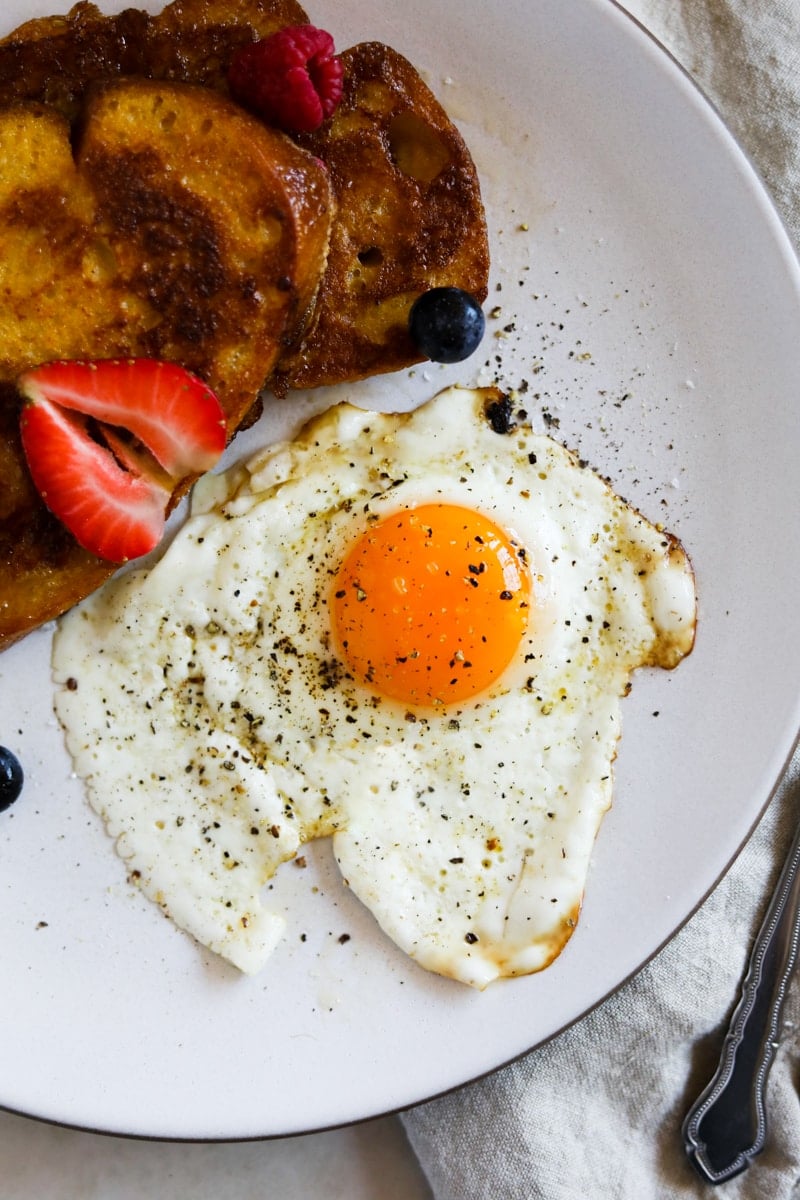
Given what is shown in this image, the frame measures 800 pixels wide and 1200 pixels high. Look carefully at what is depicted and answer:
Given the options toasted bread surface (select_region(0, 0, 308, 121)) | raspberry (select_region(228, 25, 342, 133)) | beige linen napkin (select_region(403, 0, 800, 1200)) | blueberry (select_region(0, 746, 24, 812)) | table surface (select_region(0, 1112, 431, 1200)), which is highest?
raspberry (select_region(228, 25, 342, 133))

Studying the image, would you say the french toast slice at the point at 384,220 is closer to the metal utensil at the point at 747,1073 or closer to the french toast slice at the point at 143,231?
the french toast slice at the point at 143,231

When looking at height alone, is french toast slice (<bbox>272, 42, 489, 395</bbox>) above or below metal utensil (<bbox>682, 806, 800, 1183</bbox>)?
above

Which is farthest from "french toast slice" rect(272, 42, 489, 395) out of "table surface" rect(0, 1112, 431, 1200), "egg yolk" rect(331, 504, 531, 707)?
"table surface" rect(0, 1112, 431, 1200)

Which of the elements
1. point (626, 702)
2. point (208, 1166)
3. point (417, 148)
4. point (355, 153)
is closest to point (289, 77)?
point (355, 153)

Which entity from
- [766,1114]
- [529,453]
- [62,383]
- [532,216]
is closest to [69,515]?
[62,383]

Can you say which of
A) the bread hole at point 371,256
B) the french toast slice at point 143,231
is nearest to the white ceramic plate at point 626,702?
the bread hole at point 371,256

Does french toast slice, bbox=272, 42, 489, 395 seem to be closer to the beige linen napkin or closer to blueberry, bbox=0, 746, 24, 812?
the beige linen napkin

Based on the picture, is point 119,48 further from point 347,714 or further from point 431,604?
point 347,714
